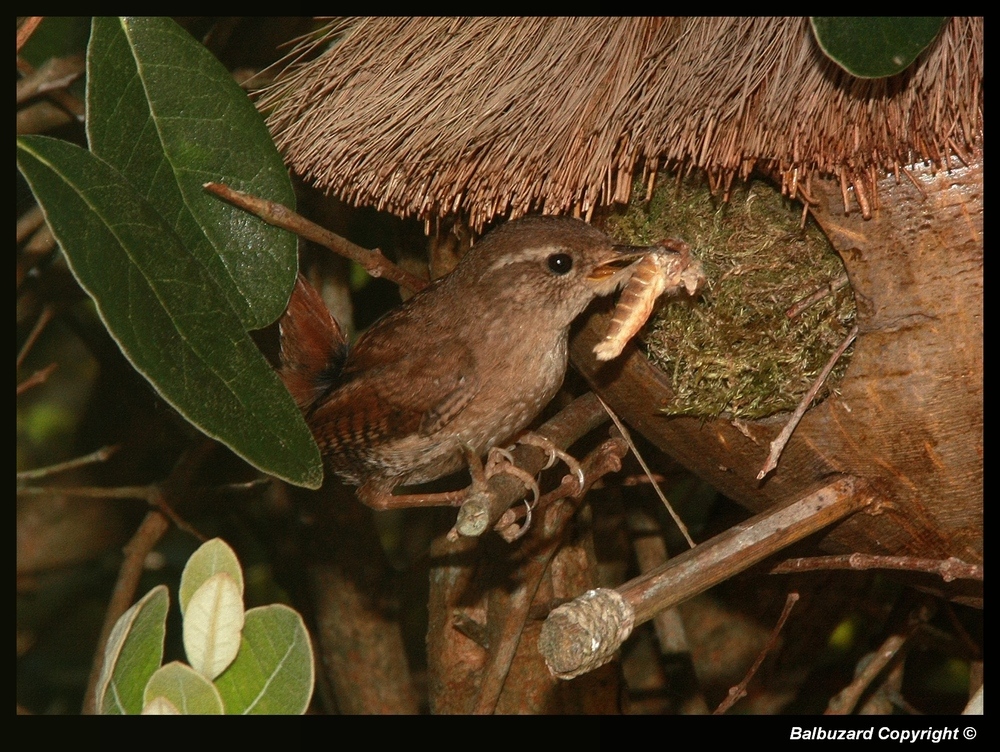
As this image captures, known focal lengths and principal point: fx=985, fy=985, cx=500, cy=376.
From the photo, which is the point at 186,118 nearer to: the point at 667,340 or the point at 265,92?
the point at 265,92

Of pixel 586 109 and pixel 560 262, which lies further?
pixel 560 262

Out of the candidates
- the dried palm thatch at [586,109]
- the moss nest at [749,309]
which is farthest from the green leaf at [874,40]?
the moss nest at [749,309]

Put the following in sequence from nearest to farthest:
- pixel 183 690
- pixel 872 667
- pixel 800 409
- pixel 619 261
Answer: pixel 183 690, pixel 800 409, pixel 619 261, pixel 872 667

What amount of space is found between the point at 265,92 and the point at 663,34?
738mm

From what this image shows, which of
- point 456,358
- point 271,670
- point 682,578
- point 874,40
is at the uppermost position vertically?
point 874,40

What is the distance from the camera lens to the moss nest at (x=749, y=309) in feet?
5.21

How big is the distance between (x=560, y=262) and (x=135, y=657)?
3.16 ft

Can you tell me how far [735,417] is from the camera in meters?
1.62

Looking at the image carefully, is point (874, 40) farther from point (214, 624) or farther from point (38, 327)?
point (38, 327)

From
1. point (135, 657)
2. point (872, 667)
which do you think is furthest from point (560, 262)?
point (872, 667)

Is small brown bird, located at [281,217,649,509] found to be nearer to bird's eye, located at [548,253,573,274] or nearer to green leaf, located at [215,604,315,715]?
bird's eye, located at [548,253,573,274]

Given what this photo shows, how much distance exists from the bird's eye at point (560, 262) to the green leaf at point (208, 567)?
0.77m

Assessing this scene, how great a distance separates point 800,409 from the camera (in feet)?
4.98

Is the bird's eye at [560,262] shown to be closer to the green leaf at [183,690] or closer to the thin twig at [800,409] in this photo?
the thin twig at [800,409]
